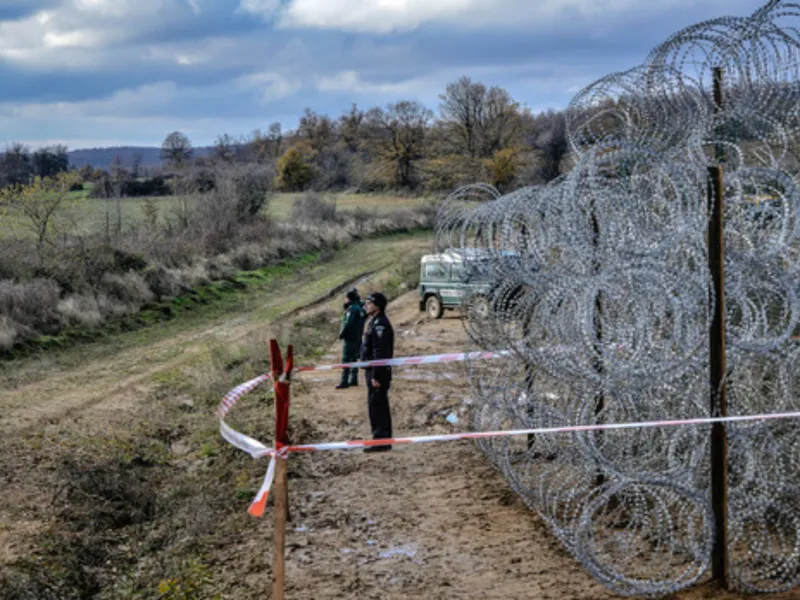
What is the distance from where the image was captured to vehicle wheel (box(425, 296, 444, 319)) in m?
19.3

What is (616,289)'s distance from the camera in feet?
19.9

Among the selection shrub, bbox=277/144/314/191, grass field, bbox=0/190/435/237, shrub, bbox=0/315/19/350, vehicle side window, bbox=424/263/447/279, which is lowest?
shrub, bbox=0/315/19/350

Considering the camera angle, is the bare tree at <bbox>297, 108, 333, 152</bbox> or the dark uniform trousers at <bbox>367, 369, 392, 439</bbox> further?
the bare tree at <bbox>297, 108, 333, 152</bbox>

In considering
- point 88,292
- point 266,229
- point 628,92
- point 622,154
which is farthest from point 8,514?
point 266,229

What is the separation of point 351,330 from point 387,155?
192 ft

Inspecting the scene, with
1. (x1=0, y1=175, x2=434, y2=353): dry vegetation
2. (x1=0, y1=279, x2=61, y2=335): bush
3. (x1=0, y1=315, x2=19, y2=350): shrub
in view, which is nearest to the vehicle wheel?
(x1=0, y1=175, x2=434, y2=353): dry vegetation

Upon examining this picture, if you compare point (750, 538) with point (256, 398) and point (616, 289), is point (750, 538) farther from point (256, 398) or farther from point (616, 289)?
point (256, 398)

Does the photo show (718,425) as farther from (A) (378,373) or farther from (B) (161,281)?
(B) (161,281)

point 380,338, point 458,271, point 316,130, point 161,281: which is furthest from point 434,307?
point 316,130

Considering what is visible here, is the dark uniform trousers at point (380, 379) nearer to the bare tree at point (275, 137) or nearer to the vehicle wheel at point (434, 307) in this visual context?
the vehicle wheel at point (434, 307)

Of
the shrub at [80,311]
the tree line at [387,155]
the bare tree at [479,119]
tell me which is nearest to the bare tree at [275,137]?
the tree line at [387,155]

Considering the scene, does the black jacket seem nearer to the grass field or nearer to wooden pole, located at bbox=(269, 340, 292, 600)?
wooden pole, located at bbox=(269, 340, 292, 600)

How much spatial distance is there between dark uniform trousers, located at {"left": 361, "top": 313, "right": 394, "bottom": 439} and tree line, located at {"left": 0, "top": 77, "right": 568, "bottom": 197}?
87.5ft

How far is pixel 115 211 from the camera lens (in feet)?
133
